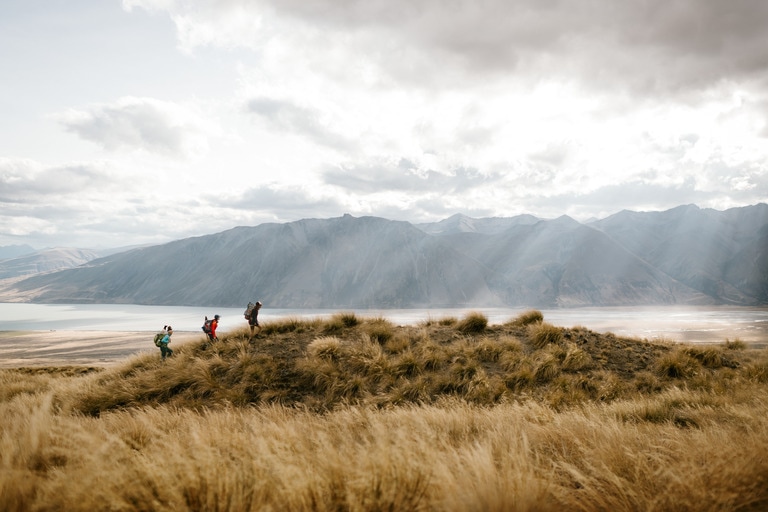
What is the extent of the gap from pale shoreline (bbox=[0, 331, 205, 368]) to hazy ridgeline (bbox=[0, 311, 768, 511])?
53.2 meters

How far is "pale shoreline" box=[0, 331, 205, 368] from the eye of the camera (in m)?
60.1

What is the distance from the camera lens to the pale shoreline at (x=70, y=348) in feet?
197

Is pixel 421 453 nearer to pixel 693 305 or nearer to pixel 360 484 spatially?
pixel 360 484

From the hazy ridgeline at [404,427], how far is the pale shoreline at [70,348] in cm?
5321

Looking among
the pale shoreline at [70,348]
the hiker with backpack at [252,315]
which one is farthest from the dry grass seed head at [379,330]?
the pale shoreline at [70,348]

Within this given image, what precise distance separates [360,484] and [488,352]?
31.5 ft

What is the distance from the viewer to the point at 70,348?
77.6 metres

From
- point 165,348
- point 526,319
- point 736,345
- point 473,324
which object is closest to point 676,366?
point 526,319

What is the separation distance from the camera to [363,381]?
399 inches

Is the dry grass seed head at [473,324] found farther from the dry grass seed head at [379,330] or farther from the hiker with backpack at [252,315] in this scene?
the hiker with backpack at [252,315]

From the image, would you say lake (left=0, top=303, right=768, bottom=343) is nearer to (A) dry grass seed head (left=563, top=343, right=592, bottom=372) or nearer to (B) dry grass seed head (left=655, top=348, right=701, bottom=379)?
(A) dry grass seed head (left=563, top=343, right=592, bottom=372)

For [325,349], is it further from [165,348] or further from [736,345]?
[736,345]

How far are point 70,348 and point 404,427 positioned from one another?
9904 centimetres

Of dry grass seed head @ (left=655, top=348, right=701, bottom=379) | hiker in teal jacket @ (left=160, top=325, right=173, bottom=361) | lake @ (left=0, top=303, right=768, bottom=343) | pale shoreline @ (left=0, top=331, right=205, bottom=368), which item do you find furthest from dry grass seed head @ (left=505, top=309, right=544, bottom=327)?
pale shoreline @ (left=0, top=331, right=205, bottom=368)
